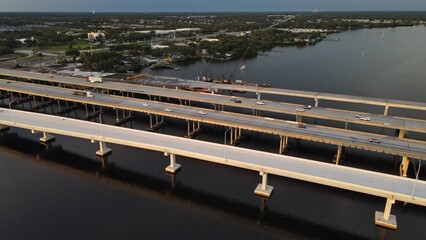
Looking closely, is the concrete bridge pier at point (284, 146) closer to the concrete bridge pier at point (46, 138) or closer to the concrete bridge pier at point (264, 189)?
the concrete bridge pier at point (264, 189)

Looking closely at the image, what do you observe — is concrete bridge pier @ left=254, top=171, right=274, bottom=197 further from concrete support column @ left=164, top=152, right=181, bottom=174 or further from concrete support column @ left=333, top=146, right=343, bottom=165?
concrete support column @ left=333, top=146, right=343, bottom=165

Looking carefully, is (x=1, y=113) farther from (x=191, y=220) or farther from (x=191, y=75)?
(x=191, y=75)

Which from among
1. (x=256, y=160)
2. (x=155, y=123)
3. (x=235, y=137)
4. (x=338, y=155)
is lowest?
(x=155, y=123)

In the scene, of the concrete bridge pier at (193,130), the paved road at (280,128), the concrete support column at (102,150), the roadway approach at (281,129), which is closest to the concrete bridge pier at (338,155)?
the roadway approach at (281,129)

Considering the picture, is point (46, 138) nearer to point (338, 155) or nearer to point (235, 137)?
point (235, 137)

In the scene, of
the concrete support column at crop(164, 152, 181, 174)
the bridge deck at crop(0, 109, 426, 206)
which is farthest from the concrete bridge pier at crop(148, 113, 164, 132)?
the concrete support column at crop(164, 152, 181, 174)

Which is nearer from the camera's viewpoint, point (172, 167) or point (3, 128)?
point (172, 167)

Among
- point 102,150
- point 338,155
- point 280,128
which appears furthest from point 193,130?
point 338,155
